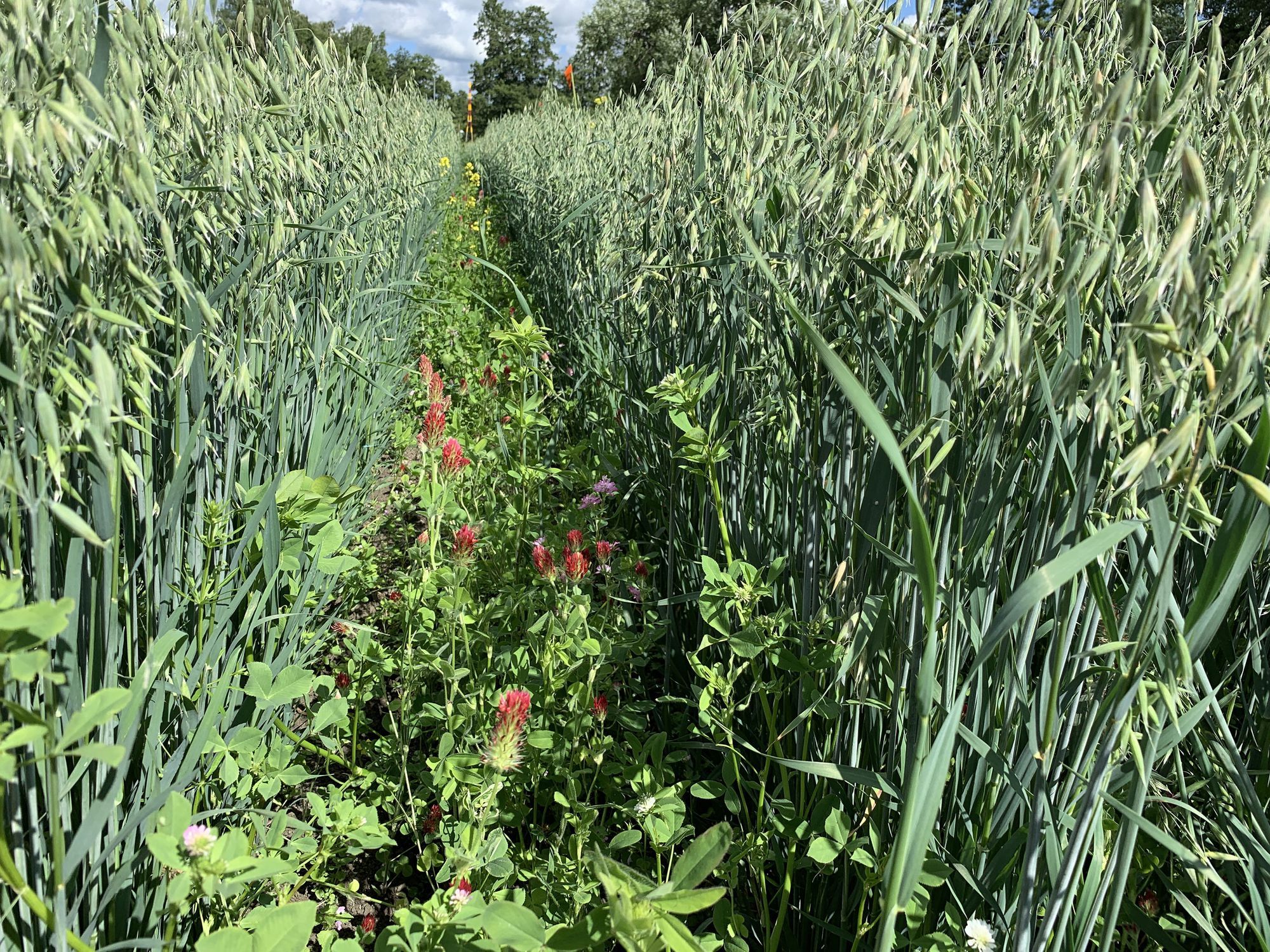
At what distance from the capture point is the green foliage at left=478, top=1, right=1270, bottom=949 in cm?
76

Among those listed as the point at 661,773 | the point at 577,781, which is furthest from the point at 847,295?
the point at 577,781

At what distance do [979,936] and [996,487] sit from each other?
548mm

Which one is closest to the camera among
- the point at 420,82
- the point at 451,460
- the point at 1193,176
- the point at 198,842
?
the point at 1193,176

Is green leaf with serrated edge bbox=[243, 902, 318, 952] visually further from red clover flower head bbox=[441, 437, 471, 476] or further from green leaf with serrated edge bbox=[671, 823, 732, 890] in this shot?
red clover flower head bbox=[441, 437, 471, 476]

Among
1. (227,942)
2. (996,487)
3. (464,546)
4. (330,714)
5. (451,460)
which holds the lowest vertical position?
(330,714)

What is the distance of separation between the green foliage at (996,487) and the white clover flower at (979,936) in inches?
1.2

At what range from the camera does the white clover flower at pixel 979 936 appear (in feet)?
3.32

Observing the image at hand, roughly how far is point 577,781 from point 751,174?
3.93 feet

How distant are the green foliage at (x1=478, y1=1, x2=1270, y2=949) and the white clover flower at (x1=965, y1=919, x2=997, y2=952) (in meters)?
0.03

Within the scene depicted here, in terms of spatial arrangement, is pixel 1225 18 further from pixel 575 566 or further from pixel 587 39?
pixel 587 39

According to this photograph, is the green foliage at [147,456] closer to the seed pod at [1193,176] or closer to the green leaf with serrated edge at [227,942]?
the green leaf with serrated edge at [227,942]

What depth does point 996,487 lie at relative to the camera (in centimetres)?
100

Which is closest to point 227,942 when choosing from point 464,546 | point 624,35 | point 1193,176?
point 464,546

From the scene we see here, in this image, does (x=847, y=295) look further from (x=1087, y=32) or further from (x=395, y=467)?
(x=395, y=467)
